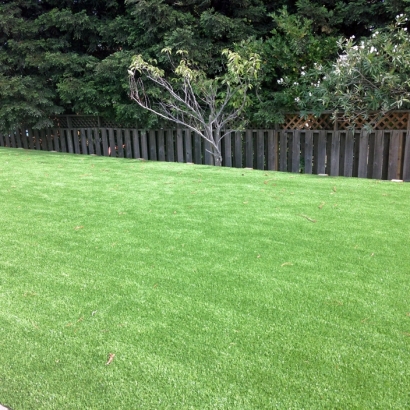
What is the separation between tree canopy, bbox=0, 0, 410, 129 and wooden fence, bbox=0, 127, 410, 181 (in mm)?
471

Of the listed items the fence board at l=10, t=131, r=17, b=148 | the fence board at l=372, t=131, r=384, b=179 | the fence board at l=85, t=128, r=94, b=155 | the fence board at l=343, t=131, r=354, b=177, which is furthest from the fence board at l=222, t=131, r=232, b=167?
the fence board at l=10, t=131, r=17, b=148

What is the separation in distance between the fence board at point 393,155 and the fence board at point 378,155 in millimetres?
156

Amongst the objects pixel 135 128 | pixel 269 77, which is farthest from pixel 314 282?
pixel 135 128

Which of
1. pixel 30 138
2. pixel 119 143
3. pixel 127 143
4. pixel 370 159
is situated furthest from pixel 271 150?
pixel 30 138

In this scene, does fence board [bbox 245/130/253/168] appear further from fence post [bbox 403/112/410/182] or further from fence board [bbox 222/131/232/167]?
fence post [bbox 403/112/410/182]

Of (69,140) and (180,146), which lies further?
(69,140)

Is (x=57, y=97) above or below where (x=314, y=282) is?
above

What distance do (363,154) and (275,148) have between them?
1.82m

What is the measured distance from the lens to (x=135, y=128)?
10414 mm

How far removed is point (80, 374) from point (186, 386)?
21.9 inches

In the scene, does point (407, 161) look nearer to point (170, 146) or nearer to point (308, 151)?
point (308, 151)

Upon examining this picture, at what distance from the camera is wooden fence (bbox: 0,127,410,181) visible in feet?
23.4

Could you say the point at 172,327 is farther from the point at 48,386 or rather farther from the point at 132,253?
the point at 132,253

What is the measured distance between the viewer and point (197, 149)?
9.51 meters
